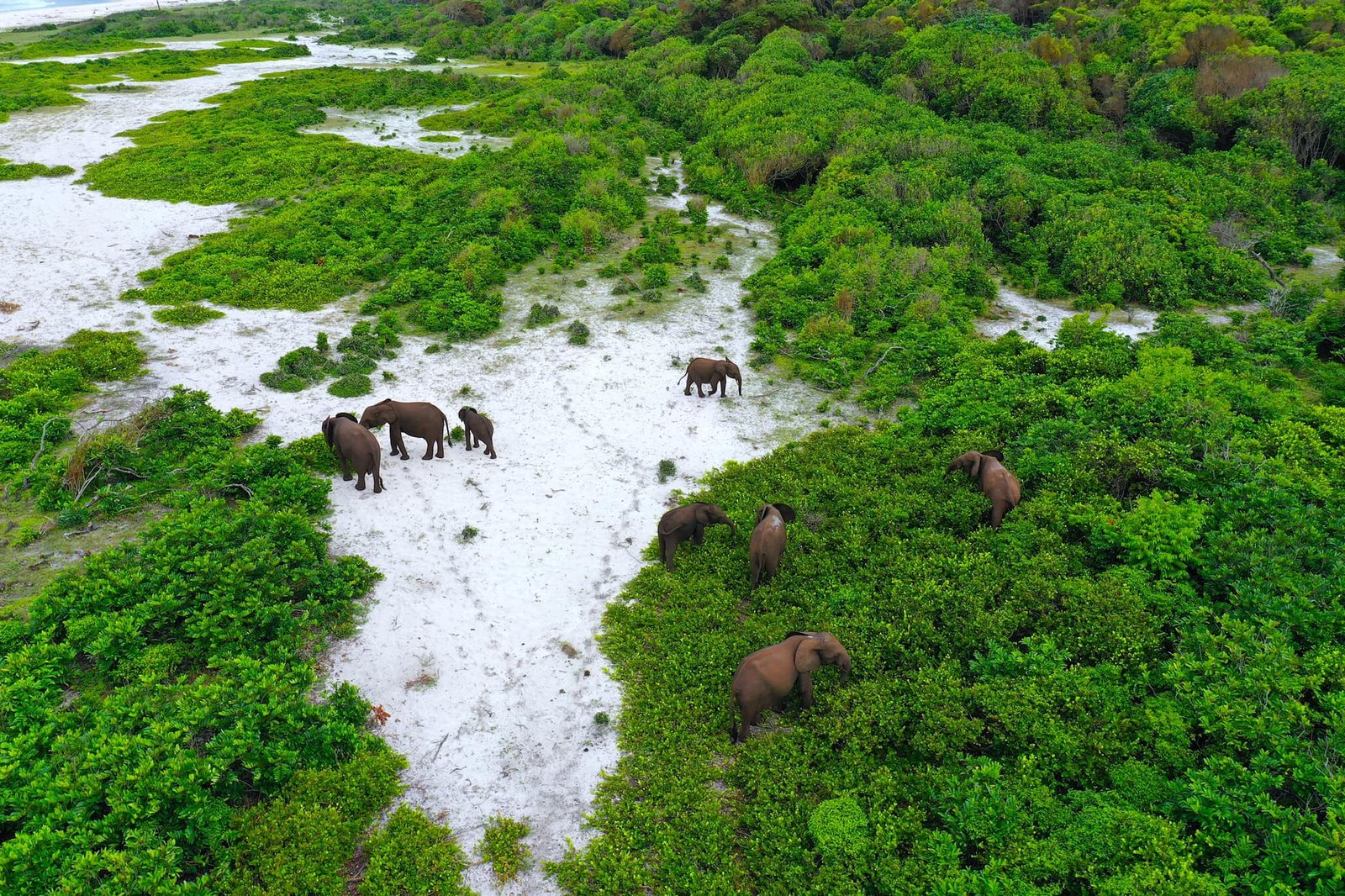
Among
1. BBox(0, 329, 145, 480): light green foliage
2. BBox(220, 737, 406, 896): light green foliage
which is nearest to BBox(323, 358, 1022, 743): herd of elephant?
BBox(220, 737, 406, 896): light green foliage

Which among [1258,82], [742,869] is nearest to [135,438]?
[742,869]

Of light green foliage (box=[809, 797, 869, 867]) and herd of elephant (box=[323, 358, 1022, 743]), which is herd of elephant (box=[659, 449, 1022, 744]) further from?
light green foliage (box=[809, 797, 869, 867])

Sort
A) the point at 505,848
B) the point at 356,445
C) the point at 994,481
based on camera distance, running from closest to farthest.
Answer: the point at 505,848, the point at 994,481, the point at 356,445

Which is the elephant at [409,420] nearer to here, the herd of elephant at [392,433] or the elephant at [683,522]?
the herd of elephant at [392,433]

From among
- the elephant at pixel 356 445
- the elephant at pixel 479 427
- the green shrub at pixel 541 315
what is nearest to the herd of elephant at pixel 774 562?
the elephant at pixel 479 427

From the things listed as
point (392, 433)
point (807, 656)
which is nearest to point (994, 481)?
point (807, 656)

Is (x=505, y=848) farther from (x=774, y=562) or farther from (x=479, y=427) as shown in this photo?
(x=479, y=427)

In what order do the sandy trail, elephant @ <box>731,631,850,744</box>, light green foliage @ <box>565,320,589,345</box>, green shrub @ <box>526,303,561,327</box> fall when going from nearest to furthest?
1. elephant @ <box>731,631,850,744</box>
2. the sandy trail
3. light green foliage @ <box>565,320,589,345</box>
4. green shrub @ <box>526,303,561,327</box>
